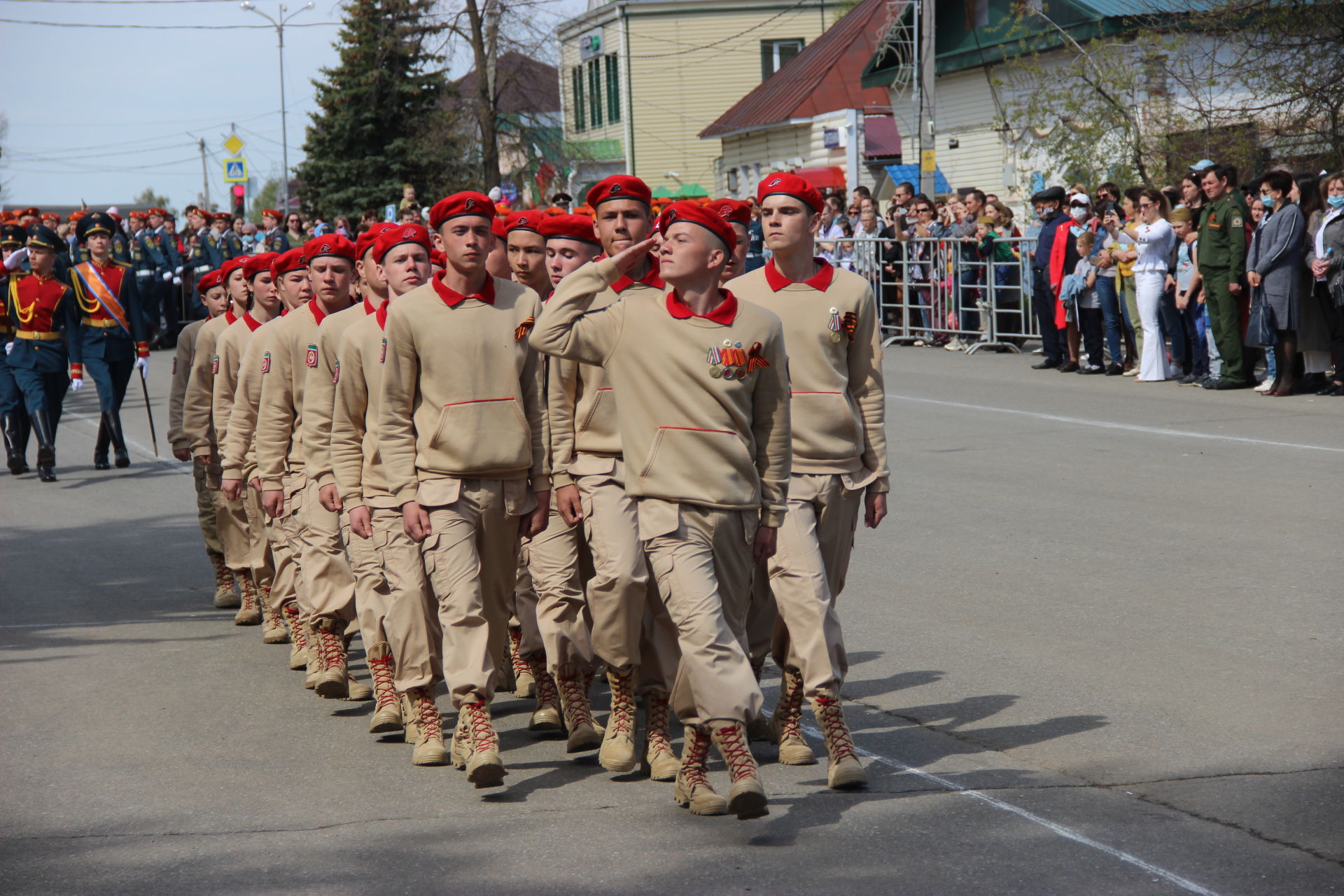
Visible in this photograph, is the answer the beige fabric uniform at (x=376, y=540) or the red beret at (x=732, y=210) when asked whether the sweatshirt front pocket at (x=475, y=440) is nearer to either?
the beige fabric uniform at (x=376, y=540)

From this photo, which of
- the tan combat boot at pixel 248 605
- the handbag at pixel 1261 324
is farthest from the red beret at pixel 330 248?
the handbag at pixel 1261 324

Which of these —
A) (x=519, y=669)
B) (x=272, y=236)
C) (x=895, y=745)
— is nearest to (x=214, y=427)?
(x=519, y=669)

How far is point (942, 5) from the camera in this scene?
35312 millimetres

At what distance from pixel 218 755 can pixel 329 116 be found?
48.9m

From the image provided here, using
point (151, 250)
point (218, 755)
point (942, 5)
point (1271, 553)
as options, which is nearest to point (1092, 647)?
point (1271, 553)

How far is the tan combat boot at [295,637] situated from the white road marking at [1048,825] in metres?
2.77

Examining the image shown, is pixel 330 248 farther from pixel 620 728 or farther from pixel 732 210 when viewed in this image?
pixel 620 728

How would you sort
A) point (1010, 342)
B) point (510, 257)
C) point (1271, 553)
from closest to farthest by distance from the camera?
1. point (510, 257)
2. point (1271, 553)
3. point (1010, 342)

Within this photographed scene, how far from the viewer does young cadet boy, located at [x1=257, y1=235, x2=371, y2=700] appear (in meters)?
7.19

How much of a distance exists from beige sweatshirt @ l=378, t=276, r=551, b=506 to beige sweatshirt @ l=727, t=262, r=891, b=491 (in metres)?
0.99

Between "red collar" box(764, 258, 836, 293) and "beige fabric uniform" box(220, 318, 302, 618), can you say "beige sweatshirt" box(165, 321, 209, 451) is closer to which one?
"beige fabric uniform" box(220, 318, 302, 618)

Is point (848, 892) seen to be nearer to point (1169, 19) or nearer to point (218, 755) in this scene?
point (218, 755)

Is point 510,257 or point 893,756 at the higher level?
point 510,257

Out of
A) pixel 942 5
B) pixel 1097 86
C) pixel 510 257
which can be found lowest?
pixel 510 257
